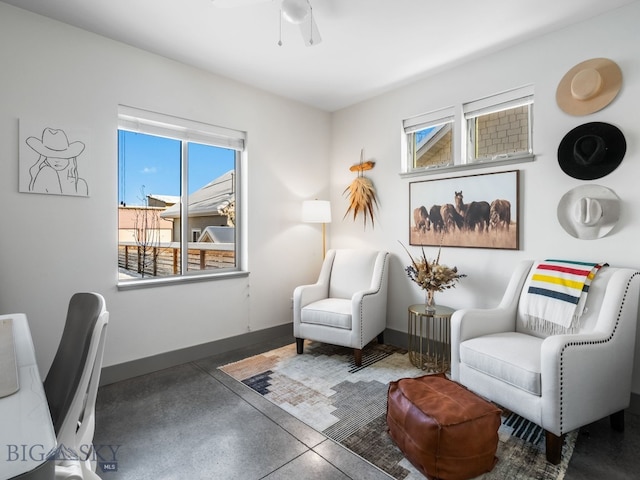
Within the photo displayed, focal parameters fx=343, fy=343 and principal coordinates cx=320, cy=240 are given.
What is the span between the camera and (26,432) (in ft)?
2.30

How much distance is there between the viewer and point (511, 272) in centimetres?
279

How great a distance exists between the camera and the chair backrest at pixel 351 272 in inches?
137

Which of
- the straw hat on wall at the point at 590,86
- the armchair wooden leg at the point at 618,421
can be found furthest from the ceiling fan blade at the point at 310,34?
the armchair wooden leg at the point at 618,421

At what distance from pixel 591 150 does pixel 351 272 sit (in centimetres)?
218

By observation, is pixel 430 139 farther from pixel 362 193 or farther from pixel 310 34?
pixel 310 34

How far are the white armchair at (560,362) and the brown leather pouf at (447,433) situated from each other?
0.81 feet

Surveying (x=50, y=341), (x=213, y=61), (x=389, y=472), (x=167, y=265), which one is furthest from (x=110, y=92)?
(x=389, y=472)

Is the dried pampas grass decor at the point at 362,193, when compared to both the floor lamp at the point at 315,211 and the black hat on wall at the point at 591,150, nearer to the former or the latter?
the floor lamp at the point at 315,211

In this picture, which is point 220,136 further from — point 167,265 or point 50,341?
point 50,341

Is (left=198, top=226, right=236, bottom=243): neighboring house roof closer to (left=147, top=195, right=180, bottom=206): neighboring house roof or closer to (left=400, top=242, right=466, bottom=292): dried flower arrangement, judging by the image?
(left=147, top=195, right=180, bottom=206): neighboring house roof

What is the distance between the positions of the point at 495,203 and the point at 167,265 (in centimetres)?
292

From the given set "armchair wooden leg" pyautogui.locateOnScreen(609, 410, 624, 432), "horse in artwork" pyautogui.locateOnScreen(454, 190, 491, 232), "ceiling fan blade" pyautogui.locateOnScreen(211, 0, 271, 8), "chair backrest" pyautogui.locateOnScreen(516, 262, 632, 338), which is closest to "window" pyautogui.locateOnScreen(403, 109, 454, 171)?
"horse in artwork" pyautogui.locateOnScreen(454, 190, 491, 232)

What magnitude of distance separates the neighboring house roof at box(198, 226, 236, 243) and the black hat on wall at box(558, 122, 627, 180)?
2910 millimetres

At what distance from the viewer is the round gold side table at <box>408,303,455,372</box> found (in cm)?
287
